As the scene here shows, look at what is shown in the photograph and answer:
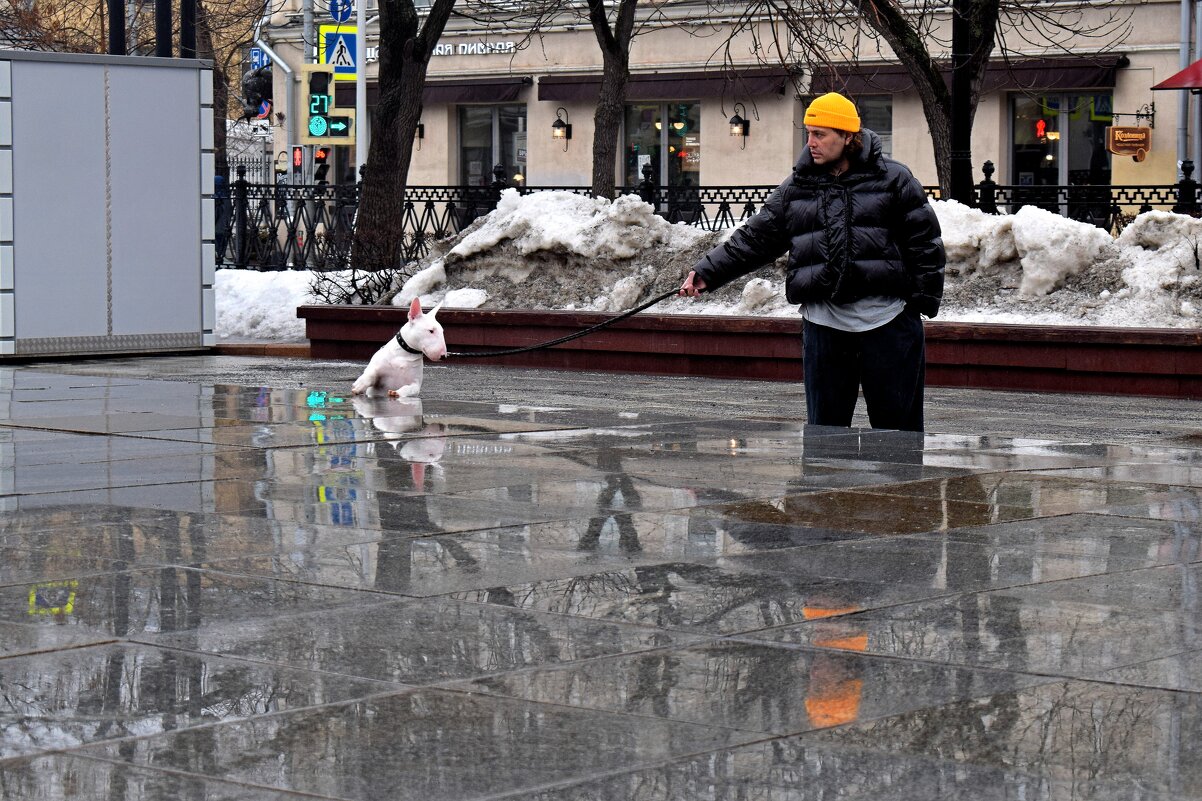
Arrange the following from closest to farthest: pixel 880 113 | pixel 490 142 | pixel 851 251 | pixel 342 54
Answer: pixel 851 251, pixel 342 54, pixel 880 113, pixel 490 142

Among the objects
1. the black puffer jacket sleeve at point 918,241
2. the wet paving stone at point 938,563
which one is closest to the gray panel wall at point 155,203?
the black puffer jacket sleeve at point 918,241

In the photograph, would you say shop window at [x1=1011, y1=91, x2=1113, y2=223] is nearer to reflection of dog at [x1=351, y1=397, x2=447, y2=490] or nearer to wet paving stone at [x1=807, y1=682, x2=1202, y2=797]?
reflection of dog at [x1=351, y1=397, x2=447, y2=490]

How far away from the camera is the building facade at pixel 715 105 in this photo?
35.2 metres

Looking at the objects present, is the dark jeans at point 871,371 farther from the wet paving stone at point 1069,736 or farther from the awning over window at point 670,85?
the awning over window at point 670,85

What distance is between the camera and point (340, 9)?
39062 mm

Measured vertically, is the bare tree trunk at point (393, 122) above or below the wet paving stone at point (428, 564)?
above

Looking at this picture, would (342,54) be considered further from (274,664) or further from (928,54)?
(274,664)

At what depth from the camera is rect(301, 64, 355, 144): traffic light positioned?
2827cm

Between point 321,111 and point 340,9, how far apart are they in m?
11.5

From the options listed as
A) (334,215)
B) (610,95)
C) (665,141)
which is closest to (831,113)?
(334,215)

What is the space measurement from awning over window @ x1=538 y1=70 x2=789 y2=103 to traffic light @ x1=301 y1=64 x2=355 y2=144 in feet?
38.7

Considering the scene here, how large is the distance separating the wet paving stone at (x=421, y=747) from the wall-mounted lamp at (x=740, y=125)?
36264 mm

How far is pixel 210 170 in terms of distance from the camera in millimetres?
18547

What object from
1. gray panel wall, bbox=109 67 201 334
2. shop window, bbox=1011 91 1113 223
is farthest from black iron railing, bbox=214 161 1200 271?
shop window, bbox=1011 91 1113 223
